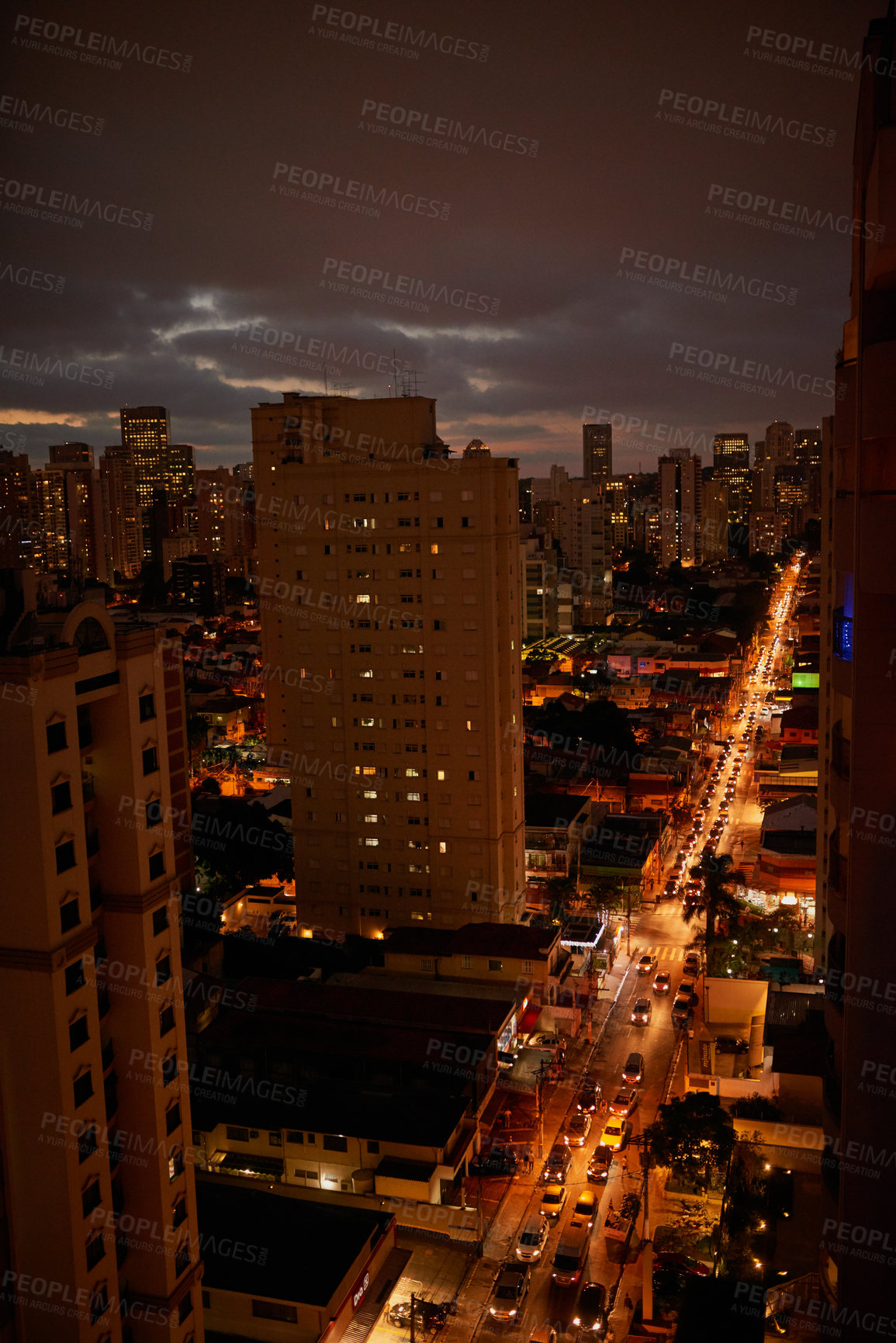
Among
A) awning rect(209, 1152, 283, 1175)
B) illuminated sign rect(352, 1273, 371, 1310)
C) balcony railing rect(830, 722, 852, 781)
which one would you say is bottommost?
awning rect(209, 1152, 283, 1175)

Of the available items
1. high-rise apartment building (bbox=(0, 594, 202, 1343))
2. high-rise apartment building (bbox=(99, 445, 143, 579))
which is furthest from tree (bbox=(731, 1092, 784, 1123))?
high-rise apartment building (bbox=(99, 445, 143, 579))

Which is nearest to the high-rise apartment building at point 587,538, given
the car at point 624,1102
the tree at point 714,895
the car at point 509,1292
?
the tree at point 714,895

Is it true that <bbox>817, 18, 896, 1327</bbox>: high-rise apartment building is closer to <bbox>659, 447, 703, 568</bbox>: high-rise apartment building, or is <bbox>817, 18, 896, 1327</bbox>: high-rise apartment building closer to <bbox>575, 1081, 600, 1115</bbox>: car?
<bbox>575, 1081, 600, 1115</bbox>: car

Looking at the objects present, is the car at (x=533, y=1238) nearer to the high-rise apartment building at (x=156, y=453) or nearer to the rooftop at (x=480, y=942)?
the rooftop at (x=480, y=942)

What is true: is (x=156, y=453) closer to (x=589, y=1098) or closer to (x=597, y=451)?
(x=597, y=451)

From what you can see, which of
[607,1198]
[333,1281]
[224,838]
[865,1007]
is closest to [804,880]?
[607,1198]
